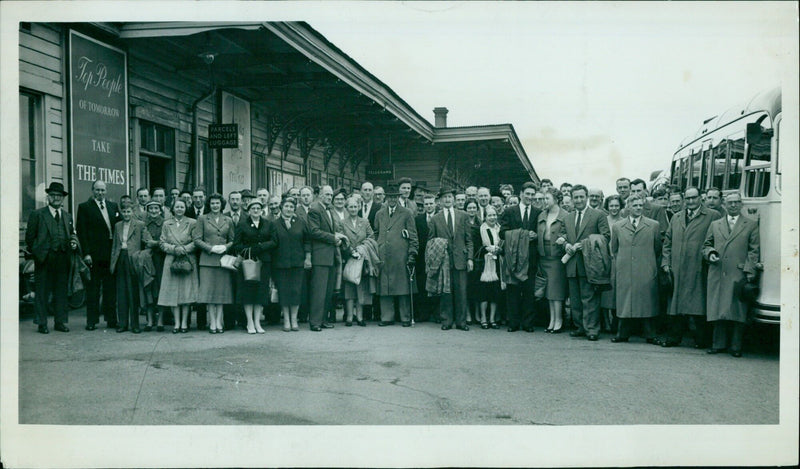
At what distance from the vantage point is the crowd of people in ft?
23.1

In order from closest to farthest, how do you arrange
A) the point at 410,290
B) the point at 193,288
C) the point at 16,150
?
the point at 16,150 → the point at 193,288 → the point at 410,290

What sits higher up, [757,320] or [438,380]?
[757,320]

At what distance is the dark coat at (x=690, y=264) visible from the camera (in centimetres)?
695

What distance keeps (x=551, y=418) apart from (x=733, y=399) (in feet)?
5.33

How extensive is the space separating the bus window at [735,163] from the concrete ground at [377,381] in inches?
80.5

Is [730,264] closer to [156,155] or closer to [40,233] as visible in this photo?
[40,233]

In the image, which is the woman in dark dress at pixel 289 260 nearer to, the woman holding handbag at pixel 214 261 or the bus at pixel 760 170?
the woman holding handbag at pixel 214 261

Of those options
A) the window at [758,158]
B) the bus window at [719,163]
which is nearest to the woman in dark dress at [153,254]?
the window at [758,158]

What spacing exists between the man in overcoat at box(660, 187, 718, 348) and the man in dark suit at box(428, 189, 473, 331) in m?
2.47

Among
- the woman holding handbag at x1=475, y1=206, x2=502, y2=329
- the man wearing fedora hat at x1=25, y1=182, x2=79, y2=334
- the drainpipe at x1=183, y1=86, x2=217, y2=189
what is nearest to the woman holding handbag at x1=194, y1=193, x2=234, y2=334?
the man wearing fedora hat at x1=25, y1=182, x2=79, y2=334

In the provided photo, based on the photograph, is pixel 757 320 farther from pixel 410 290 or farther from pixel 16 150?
pixel 16 150

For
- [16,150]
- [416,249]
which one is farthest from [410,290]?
[16,150]

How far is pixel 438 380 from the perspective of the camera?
17.8 ft

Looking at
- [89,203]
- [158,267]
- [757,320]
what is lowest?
[757,320]
